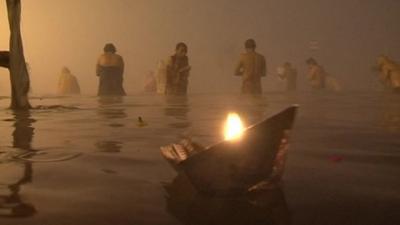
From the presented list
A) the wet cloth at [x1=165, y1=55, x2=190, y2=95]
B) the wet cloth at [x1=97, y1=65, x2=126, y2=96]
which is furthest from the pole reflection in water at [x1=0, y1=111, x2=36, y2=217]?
the wet cloth at [x1=97, y1=65, x2=126, y2=96]

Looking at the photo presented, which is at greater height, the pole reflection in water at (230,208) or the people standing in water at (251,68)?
the people standing in water at (251,68)

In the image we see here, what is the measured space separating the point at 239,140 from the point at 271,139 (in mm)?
115

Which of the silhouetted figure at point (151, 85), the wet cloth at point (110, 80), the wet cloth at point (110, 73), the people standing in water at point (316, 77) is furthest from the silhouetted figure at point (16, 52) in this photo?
the silhouetted figure at point (151, 85)

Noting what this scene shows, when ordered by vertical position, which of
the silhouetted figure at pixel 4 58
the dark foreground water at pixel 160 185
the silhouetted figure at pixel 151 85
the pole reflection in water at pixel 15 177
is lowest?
the pole reflection in water at pixel 15 177

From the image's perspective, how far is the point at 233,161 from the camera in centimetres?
152

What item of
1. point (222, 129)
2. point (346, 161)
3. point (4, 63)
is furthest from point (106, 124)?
point (346, 161)

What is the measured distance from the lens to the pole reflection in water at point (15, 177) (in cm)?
148

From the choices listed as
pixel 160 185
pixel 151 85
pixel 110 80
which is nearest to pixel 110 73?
pixel 110 80


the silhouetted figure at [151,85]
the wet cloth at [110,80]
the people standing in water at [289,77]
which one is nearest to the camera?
the wet cloth at [110,80]

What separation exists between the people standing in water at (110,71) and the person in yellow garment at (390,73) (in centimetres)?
701

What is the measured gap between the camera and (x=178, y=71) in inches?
439

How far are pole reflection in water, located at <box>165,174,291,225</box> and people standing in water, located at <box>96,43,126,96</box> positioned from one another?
1073 cm

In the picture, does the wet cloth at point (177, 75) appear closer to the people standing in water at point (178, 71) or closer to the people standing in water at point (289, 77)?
the people standing in water at point (178, 71)

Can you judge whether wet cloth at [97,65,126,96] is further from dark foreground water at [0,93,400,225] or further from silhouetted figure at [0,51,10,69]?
dark foreground water at [0,93,400,225]
